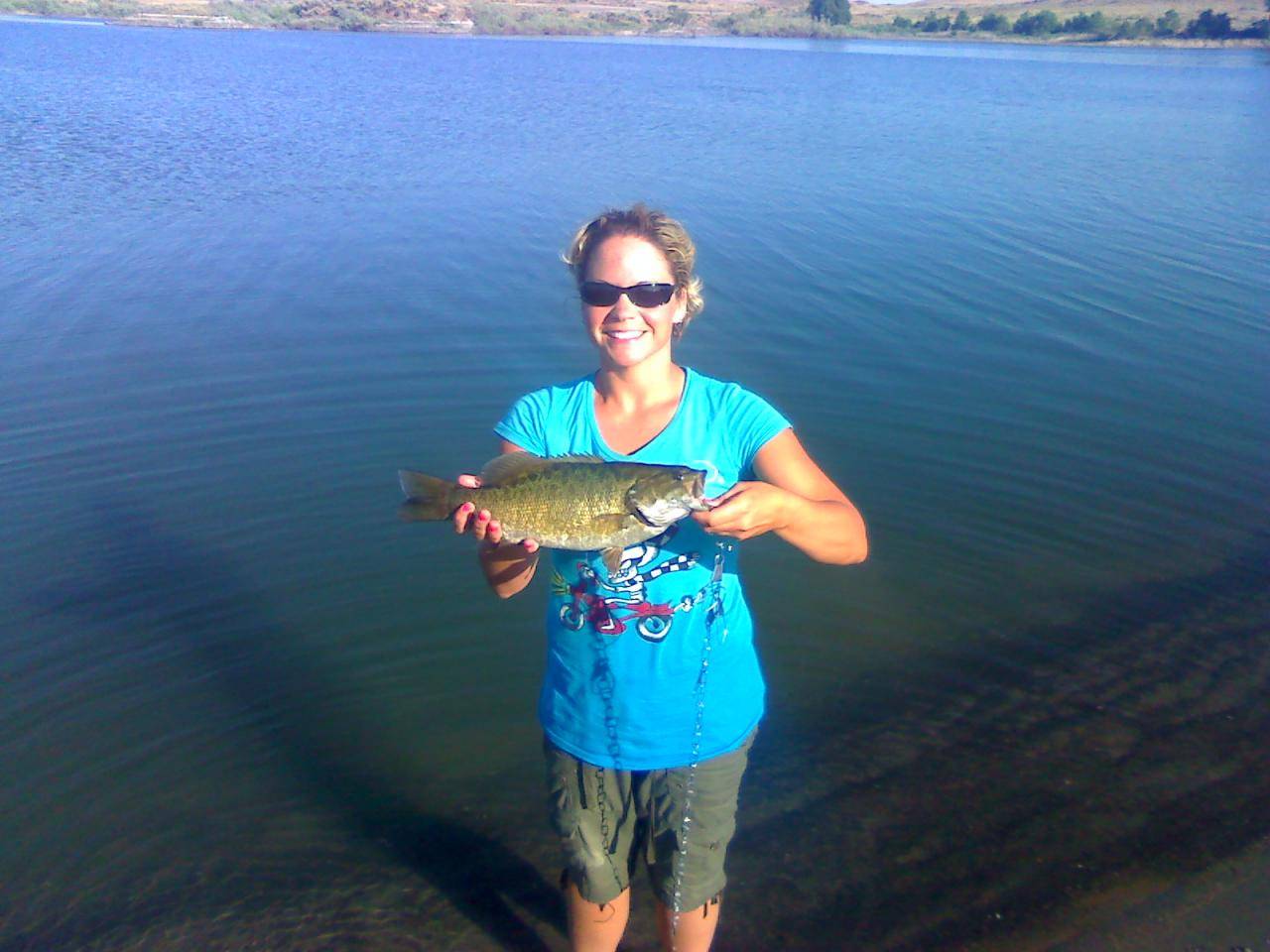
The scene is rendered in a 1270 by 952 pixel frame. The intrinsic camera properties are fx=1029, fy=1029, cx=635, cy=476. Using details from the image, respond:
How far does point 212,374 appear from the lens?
33.4 feet

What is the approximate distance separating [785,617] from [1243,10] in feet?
262

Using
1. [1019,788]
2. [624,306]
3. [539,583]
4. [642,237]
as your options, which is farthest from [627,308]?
[539,583]

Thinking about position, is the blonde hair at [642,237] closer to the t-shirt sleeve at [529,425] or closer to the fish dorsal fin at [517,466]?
the t-shirt sleeve at [529,425]

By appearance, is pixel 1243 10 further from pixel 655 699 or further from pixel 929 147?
pixel 655 699

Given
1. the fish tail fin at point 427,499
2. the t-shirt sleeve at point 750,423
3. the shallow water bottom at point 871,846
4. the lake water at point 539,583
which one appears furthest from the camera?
the lake water at point 539,583

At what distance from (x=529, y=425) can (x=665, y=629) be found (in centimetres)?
80

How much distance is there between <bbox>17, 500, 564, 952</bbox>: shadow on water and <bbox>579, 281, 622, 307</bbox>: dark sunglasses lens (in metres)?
3.04

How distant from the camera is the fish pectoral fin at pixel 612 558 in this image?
3.21 meters

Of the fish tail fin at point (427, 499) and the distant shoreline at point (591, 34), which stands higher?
the fish tail fin at point (427, 499)

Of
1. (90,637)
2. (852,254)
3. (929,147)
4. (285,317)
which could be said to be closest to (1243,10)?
(929,147)

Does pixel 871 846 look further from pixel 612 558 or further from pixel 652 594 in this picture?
pixel 612 558

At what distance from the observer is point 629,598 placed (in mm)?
3199

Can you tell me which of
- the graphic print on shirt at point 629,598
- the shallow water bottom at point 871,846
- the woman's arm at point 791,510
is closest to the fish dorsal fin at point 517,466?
the graphic print on shirt at point 629,598

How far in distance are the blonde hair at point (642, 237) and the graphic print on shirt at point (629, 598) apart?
89 cm
